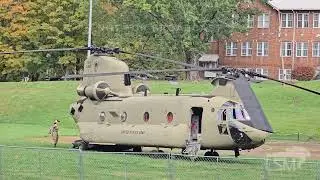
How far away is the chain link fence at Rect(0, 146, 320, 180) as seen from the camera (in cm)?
2109

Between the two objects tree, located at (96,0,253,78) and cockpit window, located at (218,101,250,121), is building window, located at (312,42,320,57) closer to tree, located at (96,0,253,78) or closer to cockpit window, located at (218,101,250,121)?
tree, located at (96,0,253,78)

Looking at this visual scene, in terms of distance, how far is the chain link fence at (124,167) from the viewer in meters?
21.1

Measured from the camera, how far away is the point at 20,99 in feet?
192

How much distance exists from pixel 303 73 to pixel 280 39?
231 inches

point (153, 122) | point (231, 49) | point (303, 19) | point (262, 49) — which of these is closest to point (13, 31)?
point (231, 49)

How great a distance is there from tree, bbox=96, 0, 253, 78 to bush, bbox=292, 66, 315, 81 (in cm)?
1083

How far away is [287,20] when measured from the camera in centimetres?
8375

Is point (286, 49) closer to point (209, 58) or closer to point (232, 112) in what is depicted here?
point (209, 58)

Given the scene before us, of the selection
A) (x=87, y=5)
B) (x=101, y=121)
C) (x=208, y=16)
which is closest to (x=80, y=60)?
(x=87, y=5)

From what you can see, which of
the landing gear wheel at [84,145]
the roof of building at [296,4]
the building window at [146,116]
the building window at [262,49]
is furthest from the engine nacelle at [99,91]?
the building window at [262,49]

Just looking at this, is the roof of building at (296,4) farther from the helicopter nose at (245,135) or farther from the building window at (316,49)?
the helicopter nose at (245,135)

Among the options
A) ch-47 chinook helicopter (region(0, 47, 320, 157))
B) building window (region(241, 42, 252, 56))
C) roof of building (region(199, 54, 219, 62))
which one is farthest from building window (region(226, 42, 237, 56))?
ch-47 chinook helicopter (region(0, 47, 320, 157))

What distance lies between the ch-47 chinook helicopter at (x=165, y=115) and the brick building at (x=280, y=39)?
51696 millimetres

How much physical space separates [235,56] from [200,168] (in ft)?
210
